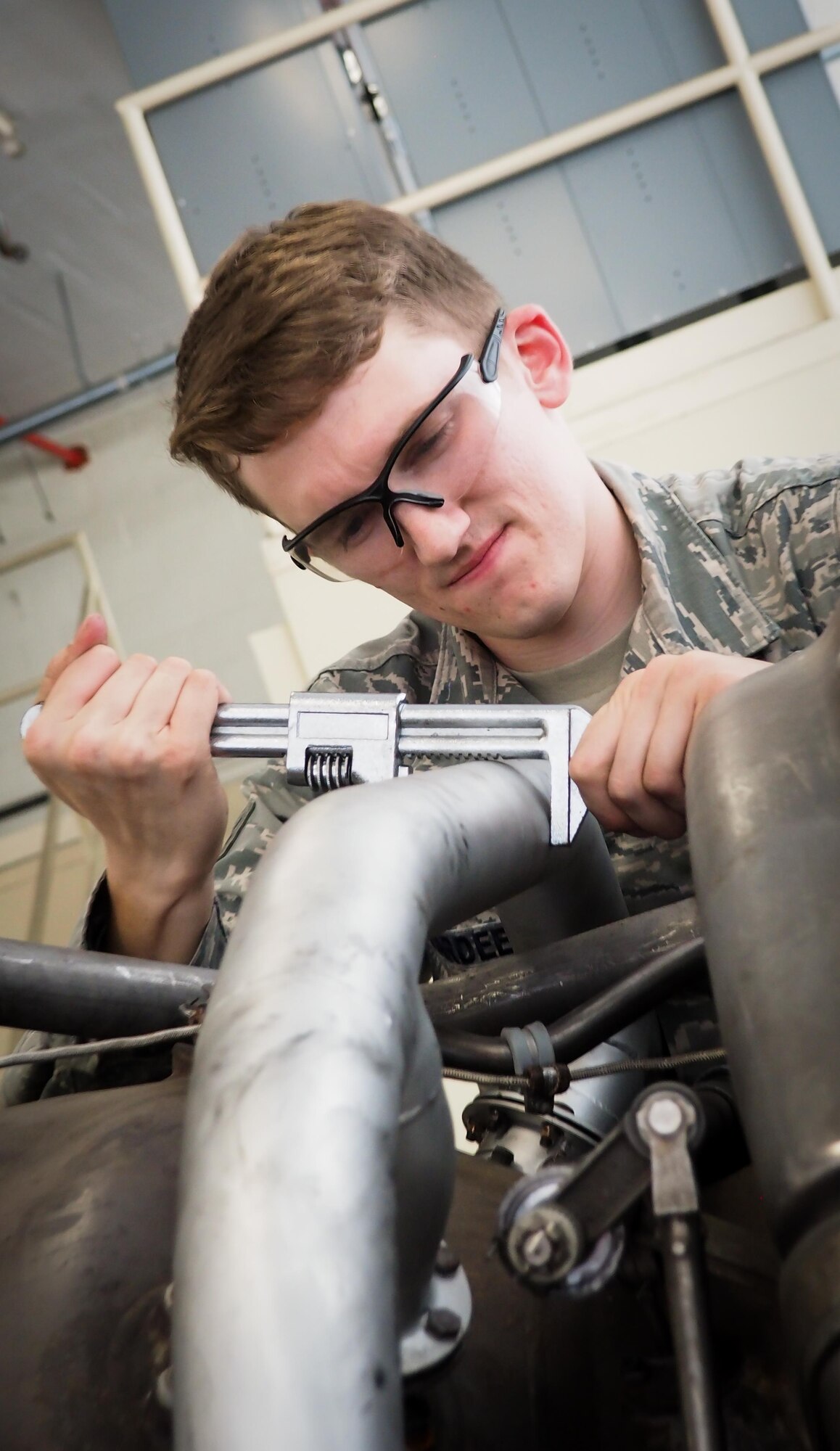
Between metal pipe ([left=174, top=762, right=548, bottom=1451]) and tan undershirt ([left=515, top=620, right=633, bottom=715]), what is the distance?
882mm

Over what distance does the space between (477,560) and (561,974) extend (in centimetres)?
58

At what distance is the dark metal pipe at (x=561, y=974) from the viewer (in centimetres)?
57

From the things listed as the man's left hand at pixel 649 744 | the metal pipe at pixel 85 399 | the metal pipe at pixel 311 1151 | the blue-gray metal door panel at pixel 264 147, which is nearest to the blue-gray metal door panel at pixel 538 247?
the blue-gray metal door panel at pixel 264 147

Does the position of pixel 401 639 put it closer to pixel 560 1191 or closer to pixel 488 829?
pixel 488 829

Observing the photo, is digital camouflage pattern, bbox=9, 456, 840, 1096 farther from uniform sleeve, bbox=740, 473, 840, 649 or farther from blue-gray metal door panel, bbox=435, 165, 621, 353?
blue-gray metal door panel, bbox=435, 165, 621, 353

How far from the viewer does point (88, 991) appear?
1.86 feet

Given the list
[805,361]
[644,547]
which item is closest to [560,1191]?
[644,547]

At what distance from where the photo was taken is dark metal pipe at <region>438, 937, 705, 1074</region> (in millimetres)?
516

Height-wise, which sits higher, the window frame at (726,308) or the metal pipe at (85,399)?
the metal pipe at (85,399)

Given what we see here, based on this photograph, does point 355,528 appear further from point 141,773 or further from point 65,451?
point 65,451

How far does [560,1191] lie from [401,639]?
3.69ft

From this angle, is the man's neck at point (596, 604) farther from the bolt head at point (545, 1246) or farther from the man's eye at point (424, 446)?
the bolt head at point (545, 1246)

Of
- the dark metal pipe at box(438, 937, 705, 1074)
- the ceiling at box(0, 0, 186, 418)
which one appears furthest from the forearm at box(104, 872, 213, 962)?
the ceiling at box(0, 0, 186, 418)

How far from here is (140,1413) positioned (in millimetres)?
369
